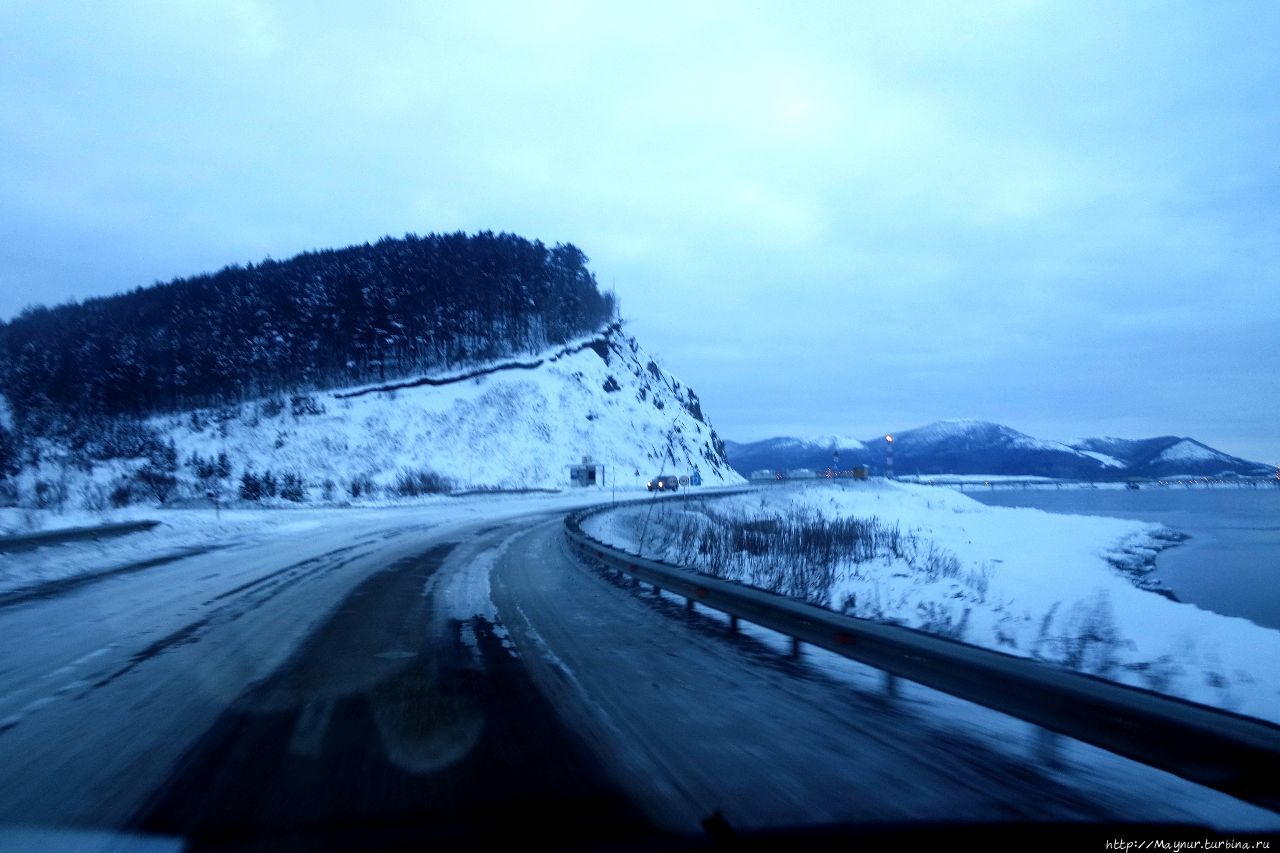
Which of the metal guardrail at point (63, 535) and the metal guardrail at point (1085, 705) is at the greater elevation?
the metal guardrail at point (63, 535)

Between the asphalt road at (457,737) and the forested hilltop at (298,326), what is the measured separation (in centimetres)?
9497

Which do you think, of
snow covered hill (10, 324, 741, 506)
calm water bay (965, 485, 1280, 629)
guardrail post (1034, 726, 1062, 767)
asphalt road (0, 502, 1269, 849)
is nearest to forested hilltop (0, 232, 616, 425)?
snow covered hill (10, 324, 741, 506)

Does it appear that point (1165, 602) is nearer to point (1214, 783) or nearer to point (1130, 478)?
point (1214, 783)

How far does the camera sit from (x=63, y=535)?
68.4ft

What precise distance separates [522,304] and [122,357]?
1760 inches

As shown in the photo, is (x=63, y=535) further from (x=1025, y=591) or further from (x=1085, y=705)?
(x=1085, y=705)

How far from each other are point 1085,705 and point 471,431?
8670cm

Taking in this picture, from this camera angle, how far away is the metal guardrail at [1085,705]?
4.42 metres

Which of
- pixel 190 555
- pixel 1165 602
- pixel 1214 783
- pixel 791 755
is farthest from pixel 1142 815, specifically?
pixel 190 555

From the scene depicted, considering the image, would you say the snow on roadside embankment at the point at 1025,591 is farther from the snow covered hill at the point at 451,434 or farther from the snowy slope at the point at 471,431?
the snowy slope at the point at 471,431

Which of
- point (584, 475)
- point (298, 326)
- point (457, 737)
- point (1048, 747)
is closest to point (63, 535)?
point (457, 737)

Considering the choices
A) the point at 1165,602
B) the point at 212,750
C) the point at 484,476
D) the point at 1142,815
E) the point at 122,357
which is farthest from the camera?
the point at 122,357

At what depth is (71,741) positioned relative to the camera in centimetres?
597

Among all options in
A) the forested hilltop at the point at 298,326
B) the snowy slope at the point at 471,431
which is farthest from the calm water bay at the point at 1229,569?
the forested hilltop at the point at 298,326
